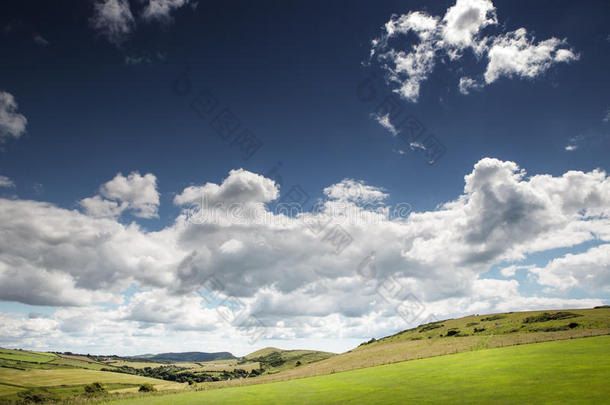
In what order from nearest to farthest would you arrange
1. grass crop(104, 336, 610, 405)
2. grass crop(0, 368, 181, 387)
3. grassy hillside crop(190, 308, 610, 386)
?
grass crop(104, 336, 610, 405) → grassy hillside crop(190, 308, 610, 386) → grass crop(0, 368, 181, 387)

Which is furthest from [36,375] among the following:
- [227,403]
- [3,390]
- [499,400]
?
[499,400]

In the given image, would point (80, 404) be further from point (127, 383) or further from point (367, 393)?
point (127, 383)

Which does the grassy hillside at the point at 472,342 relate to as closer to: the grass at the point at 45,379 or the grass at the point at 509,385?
the grass at the point at 509,385

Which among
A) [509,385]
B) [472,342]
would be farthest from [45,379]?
[509,385]

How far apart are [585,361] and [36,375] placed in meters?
257

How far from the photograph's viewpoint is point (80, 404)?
40688 millimetres

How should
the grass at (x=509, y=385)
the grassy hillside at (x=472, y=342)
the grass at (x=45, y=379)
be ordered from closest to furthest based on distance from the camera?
the grass at (x=509, y=385) → the grassy hillside at (x=472, y=342) → the grass at (x=45, y=379)

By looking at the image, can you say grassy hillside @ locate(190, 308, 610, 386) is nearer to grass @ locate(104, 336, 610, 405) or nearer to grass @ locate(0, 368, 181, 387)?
grass @ locate(104, 336, 610, 405)

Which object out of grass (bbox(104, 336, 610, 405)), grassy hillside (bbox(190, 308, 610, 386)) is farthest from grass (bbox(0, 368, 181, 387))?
grass (bbox(104, 336, 610, 405))

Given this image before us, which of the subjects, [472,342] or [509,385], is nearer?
[509,385]

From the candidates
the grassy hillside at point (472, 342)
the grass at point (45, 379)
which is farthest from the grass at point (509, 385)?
the grass at point (45, 379)

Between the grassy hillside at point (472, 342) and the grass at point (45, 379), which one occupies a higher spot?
the grassy hillside at point (472, 342)

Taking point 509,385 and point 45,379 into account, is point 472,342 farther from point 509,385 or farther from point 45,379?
point 45,379

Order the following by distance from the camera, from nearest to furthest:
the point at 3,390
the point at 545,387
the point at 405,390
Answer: the point at 545,387 < the point at 405,390 < the point at 3,390
